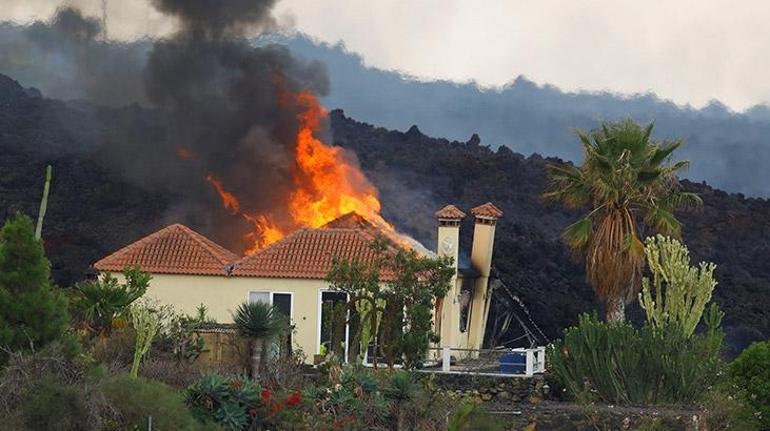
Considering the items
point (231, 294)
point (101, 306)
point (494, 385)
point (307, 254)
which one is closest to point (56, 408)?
point (101, 306)

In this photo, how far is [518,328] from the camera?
173 feet

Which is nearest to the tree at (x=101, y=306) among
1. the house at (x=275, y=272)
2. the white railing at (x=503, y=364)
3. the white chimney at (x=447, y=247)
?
the house at (x=275, y=272)

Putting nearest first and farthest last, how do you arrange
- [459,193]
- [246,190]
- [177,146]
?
[246,190], [177,146], [459,193]

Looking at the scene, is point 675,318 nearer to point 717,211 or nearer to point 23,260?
point 23,260

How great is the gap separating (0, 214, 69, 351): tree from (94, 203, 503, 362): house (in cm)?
1264

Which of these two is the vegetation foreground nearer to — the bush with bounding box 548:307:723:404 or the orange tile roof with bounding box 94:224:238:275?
the bush with bounding box 548:307:723:404

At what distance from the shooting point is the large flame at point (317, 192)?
46.6m

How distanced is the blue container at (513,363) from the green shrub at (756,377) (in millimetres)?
5211

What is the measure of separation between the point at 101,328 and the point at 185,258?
8.41 m

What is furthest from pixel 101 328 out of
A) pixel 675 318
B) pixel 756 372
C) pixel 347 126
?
pixel 347 126

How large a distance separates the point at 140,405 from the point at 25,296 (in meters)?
3.50

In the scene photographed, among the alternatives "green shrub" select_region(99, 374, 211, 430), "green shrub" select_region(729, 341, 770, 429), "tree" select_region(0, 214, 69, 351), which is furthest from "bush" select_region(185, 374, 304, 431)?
"green shrub" select_region(729, 341, 770, 429)

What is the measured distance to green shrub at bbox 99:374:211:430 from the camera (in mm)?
21516

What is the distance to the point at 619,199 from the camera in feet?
115
